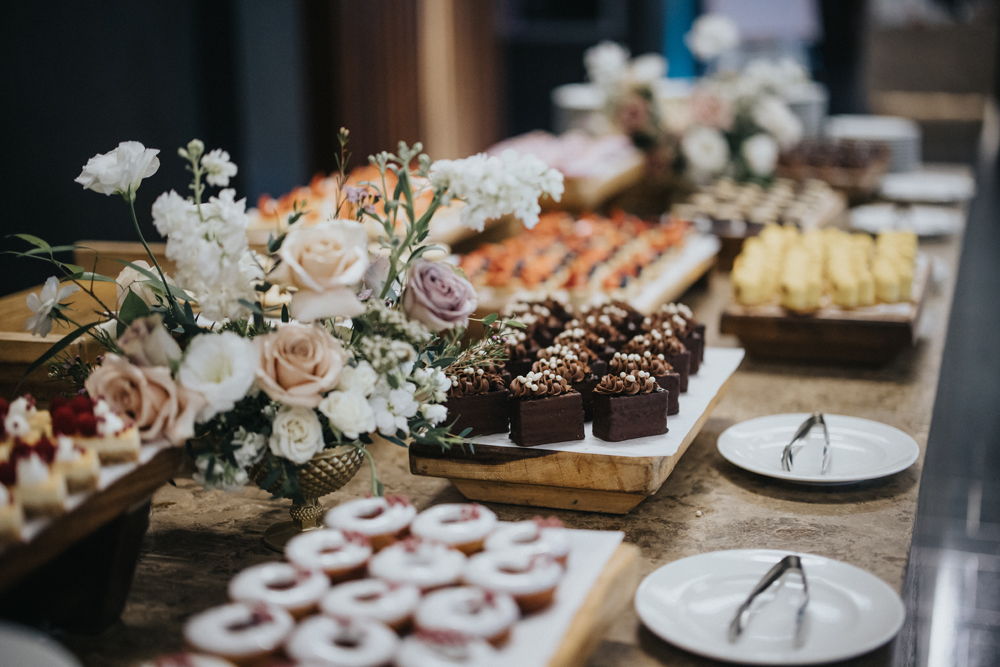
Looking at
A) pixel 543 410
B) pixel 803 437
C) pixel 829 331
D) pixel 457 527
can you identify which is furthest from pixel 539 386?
pixel 829 331

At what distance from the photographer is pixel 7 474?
101 centimetres

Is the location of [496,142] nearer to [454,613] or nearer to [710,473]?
[710,473]

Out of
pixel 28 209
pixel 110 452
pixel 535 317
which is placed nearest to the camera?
pixel 110 452

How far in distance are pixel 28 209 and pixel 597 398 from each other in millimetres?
3009

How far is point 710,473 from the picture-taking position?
174cm

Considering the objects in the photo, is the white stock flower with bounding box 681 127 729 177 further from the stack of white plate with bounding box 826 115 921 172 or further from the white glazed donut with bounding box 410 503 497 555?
the white glazed donut with bounding box 410 503 497 555

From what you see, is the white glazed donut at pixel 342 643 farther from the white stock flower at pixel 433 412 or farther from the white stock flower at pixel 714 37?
the white stock flower at pixel 714 37

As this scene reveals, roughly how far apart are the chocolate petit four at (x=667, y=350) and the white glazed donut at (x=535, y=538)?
0.71 m

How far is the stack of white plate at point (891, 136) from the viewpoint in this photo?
516 cm

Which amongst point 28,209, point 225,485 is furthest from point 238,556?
point 28,209

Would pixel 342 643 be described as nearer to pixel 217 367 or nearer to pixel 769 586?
pixel 217 367

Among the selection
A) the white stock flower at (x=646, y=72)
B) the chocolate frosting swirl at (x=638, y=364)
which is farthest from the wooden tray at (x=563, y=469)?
the white stock flower at (x=646, y=72)

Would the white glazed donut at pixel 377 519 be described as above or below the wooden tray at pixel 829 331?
above

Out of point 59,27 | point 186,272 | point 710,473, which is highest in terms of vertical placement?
point 59,27
